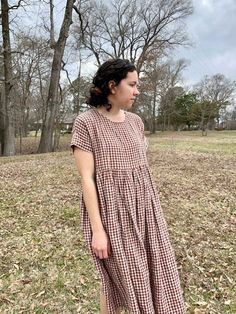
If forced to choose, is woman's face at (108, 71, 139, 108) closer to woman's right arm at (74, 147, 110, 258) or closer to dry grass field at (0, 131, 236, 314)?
woman's right arm at (74, 147, 110, 258)

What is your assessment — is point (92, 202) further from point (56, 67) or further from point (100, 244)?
point (56, 67)

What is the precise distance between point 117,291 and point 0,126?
41.1ft

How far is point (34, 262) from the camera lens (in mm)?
3016

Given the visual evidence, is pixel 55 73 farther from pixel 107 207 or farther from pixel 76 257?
pixel 107 207

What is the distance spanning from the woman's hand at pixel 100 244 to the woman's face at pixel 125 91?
0.65 meters

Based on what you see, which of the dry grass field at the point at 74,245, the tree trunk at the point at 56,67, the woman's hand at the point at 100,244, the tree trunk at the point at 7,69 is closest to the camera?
the woman's hand at the point at 100,244

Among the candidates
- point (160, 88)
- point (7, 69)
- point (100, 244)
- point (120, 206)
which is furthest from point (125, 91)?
point (160, 88)

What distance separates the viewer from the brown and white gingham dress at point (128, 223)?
1.58m

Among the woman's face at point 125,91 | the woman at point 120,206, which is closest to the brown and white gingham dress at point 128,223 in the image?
the woman at point 120,206

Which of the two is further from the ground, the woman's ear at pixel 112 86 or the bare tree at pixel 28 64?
the bare tree at pixel 28 64

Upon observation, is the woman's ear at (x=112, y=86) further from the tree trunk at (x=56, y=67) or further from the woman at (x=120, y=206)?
the tree trunk at (x=56, y=67)

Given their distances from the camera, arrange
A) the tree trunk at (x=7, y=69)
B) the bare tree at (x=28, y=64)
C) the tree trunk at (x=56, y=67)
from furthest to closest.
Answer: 1. the bare tree at (x=28, y=64)
2. the tree trunk at (x=56, y=67)
3. the tree trunk at (x=7, y=69)

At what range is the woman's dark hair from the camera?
158 cm

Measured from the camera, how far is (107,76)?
1589mm
